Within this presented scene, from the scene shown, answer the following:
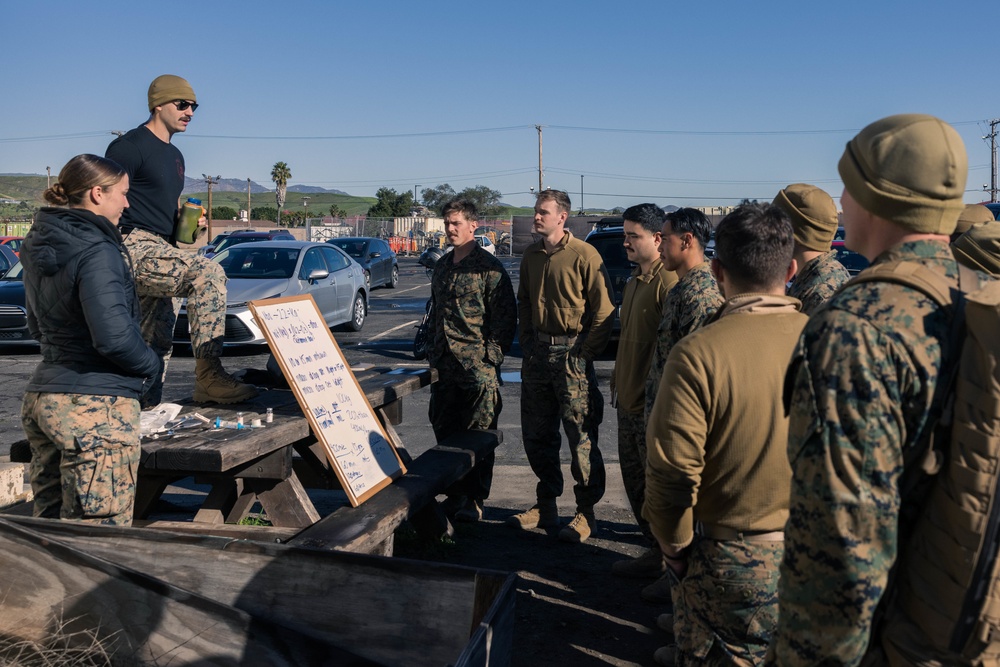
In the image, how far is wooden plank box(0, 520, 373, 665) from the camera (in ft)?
9.27

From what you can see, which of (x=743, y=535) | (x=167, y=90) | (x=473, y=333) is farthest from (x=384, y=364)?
(x=743, y=535)

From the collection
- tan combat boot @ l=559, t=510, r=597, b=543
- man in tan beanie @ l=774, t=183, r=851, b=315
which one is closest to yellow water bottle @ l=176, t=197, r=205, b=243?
tan combat boot @ l=559, t=510, r=597, b=543

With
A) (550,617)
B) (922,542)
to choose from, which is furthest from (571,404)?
(922,542)

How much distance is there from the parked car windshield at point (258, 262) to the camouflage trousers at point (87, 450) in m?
10.3

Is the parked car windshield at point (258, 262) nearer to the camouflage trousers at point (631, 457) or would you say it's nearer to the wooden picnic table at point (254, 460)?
the wooden picnic table at point (254, 460)

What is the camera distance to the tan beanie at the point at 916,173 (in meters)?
1.74

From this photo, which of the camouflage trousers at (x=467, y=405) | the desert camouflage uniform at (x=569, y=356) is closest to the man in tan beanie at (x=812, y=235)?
the desert camouflage uniform at (x=569, y=356)

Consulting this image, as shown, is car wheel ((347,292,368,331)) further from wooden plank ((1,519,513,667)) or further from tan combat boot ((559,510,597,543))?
wooden plank ((1,519,513,667))

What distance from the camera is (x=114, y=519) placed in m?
3.49

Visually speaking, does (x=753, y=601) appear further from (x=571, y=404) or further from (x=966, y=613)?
(x=571, y=404)

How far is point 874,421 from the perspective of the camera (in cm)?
163

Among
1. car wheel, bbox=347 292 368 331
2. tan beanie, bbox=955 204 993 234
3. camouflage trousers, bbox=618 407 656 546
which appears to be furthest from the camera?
car wheel, bbox=347 292 368 331

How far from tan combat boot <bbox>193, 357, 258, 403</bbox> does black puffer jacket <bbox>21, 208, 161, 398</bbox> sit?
128cm

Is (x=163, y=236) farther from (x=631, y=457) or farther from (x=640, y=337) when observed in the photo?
(x=631, y=457)
